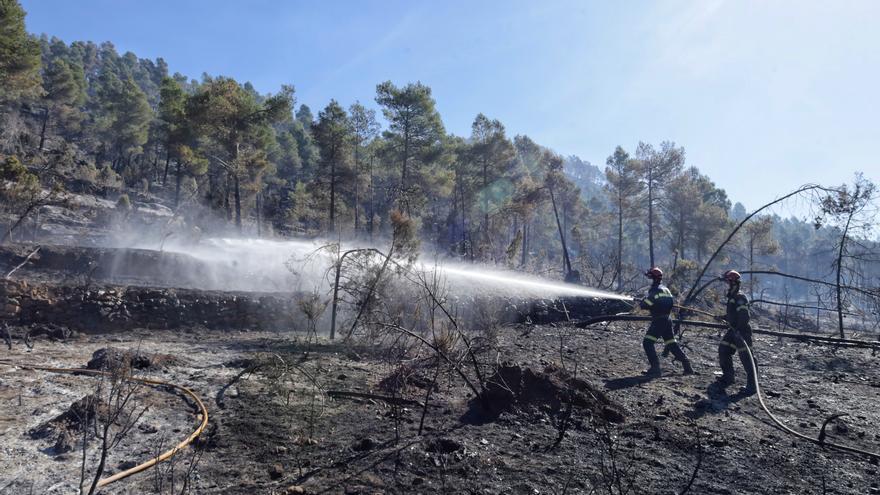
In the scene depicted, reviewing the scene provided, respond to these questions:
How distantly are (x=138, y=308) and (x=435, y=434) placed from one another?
29.4ft

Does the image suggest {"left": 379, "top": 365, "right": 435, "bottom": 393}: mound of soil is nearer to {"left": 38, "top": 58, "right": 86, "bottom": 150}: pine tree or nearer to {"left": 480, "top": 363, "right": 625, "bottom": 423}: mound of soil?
{"left": 480, "top": 363, "right": 625, "bottom": 423}: mound of soil

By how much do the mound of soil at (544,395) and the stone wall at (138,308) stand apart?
297 inches

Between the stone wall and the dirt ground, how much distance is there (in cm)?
192

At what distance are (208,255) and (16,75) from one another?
12.3 m

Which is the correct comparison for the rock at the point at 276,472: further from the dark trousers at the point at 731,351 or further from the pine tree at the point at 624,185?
the pine tree at the point at 624,185

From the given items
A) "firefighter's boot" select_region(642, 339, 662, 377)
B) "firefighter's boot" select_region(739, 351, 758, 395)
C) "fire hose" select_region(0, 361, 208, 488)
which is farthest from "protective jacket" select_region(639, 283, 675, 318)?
"fire hose" select_region(0, 361, 208, 488)

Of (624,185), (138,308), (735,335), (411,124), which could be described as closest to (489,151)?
(411,124)

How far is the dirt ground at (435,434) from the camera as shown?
4.36 meters

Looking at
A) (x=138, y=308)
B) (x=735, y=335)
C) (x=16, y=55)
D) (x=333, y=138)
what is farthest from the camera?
(x=333, y=138)

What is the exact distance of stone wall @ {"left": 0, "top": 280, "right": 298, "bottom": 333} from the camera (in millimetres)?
10070

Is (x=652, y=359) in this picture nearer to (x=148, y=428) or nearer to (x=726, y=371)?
→ (x=726, y=371)

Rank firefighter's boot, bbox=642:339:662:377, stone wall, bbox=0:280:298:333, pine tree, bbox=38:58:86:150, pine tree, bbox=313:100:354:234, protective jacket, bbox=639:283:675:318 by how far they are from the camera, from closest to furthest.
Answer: firefighter's boot, bbox=642:339:662:377
protective jacket, bbox=639:283:675:318
stone wall, bbox=0:280:298:333
pine tree, bbox=313:100:354:234
pine tree, bbox=38:58:86:150

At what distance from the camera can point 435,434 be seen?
534 cm

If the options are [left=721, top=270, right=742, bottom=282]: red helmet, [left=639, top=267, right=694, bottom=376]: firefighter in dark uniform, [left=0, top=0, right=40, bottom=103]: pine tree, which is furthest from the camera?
[left=0, top=0, right=40, bottom=103]: pine tree
